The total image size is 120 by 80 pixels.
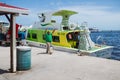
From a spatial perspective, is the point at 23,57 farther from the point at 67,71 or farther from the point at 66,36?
the point at 66,36

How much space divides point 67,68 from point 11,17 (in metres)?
3.86

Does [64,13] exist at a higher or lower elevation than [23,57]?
higher

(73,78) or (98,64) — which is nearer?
(73,78)

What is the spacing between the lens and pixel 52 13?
24.4 m

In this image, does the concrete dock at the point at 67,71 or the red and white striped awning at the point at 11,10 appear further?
the concrete dock at the point at 67,71

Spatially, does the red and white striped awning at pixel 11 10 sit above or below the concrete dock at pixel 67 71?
above

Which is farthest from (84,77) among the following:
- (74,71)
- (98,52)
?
(98,52)

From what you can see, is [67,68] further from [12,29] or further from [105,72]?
[12,29]

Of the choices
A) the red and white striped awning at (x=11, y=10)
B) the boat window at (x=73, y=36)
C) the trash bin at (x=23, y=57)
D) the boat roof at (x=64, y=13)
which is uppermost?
the boat roof at (x=64, y=13)

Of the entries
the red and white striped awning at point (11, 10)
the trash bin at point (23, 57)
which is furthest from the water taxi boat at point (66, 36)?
the red and white striped awning at point (11, 10)

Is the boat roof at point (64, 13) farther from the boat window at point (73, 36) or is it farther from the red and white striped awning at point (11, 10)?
the red and white striped awning at point (11, 10)

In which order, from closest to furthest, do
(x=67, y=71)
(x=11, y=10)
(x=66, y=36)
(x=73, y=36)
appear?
1. (x=11, y=10)
2. (x=67, y=71)
3. (x=66, y=36)
4. (x=73, y=36)

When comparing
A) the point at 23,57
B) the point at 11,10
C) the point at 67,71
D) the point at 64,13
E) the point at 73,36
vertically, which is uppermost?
the point at 64,13

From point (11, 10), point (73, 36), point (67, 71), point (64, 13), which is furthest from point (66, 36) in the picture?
point (11, 10)
